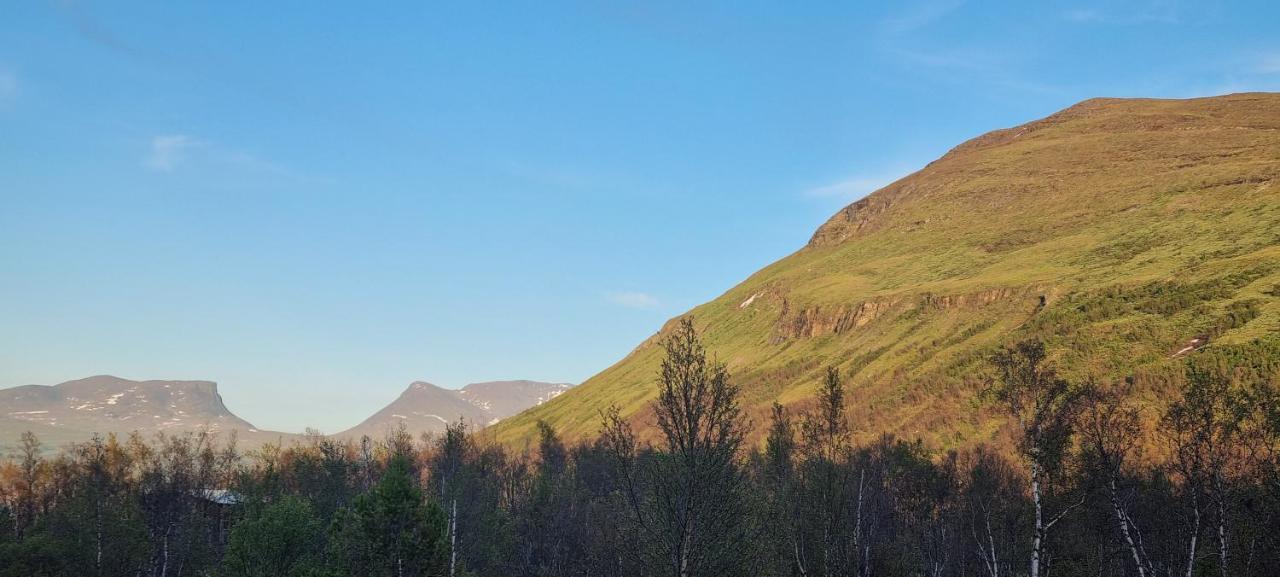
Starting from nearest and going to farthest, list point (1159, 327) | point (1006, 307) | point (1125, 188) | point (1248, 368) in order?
1. point (1248, 368)
2. point (1159, 327)
3. point (1006, 307)
4. point (1125, 188)

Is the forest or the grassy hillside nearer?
the forest

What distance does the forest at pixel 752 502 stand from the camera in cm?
2780

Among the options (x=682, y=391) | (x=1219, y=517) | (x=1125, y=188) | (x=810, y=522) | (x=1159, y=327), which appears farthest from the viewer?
(x=1125, y=188)

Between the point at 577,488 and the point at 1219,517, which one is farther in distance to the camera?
the point at 577,488

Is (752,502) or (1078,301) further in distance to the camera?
(1078,301)

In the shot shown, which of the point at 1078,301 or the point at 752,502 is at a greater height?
the point at 1078,301

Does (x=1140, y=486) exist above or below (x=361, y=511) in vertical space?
below

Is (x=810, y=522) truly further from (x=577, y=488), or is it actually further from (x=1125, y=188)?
(x=1125, y=188)

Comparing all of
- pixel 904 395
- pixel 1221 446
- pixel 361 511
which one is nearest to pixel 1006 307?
pixel 904 395

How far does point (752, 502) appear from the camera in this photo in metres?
41.3

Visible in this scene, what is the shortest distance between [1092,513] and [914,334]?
336 feet

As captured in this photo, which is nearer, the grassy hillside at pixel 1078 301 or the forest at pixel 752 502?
the forest at pixel 752 502

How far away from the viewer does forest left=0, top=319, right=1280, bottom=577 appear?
27.8 meters

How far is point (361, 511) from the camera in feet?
168
